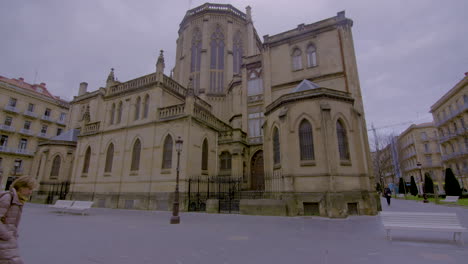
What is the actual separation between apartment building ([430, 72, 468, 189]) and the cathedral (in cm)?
2834

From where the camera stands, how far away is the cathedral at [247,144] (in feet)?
45.3

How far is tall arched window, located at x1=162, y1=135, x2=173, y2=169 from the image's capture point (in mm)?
18397

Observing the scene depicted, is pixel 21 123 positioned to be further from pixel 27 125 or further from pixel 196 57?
pixel 196 57

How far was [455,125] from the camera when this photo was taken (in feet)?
121

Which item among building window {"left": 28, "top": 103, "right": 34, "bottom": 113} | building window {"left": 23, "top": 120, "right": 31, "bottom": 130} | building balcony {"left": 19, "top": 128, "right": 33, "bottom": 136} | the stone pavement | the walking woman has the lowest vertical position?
the stone pavement

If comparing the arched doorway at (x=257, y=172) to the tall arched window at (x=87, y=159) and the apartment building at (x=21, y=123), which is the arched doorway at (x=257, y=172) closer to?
the tall arched window at (x=87, y=159)

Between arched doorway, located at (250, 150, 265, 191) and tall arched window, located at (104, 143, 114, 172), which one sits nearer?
tall arched window, located at (104, 143, 114, 172)

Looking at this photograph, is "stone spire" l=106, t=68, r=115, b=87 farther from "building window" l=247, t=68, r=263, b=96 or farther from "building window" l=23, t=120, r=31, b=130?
"building window" l=23, t=120, r=31, b=130

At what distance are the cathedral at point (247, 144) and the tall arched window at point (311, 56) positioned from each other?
9 centimetres

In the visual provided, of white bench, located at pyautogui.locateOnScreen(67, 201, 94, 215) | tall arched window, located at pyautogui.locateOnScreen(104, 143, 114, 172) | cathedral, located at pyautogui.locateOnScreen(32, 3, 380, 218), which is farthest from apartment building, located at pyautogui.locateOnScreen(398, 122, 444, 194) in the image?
white bench, located at pyautogui.locateOnScreen(67, 201, 94, 215)

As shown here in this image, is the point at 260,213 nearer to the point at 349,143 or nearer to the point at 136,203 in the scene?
the point at 349,143

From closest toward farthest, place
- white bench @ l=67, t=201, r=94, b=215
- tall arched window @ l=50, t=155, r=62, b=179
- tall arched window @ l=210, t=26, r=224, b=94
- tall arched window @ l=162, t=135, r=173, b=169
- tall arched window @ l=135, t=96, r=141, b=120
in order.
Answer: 1. white bench @ l=67, t=201, r=94, b=215
2. tall arched window @ l=162, t=135, r=173, b=169
3. tall arched window @ l=135, t=96, r=141, b=120
4. tall arched window @ l=50, t=155, r=62, b=179
5. tall arched window @ l=210, t=26, r=224, b=94

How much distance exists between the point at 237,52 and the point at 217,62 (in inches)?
163

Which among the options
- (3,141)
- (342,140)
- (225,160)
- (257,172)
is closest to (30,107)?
(3,141)
